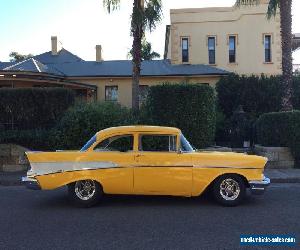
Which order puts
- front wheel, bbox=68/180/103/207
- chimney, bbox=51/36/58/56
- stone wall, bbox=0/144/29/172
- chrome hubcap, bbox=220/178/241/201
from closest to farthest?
front wheel, bbox=68/180/103/207, chrome hubcap, bbox=220/178/241/201, stone wall, bbox=0/144/29/172, chimney, bbox=51/36/58/56

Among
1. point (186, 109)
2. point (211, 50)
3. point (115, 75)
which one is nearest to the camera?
point (186, 109)

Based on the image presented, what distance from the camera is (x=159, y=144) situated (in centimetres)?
839

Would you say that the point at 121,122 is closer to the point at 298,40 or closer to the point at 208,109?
the point at 208,109

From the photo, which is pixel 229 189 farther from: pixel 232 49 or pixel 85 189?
pixel 232 49

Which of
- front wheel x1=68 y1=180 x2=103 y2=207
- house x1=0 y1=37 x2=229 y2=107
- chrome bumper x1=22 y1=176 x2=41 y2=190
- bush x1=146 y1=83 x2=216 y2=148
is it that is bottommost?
front wheel x1=68 y1=180 x2=103 y2=207

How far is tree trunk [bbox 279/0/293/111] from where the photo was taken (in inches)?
628

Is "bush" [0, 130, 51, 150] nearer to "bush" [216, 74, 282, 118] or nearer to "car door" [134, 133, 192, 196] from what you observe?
"car door" [134, 133, 192, 196]

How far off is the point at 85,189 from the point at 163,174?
1629 mm

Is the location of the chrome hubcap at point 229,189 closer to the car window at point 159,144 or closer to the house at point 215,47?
the car window at point 159,144

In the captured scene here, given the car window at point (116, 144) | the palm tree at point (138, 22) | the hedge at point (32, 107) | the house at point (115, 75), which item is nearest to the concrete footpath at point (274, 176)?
the hedge at point (32, 107)

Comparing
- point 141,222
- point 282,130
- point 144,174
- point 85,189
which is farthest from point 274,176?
point 141,222

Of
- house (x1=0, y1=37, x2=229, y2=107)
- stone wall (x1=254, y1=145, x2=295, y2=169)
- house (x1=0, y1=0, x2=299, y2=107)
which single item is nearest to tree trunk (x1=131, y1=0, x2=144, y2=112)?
stone wall (x1=254, y1=145, x2=295, y2=169)

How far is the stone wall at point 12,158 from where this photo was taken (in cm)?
1362

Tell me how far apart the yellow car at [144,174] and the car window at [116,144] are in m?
0.13
